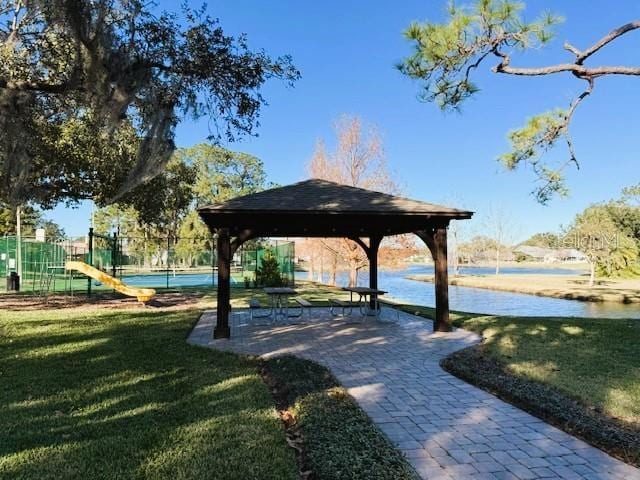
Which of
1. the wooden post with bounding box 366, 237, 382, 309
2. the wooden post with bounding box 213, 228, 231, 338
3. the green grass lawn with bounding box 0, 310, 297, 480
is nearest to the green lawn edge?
the green grass lawn with bounding box 0, 310, 297, 480

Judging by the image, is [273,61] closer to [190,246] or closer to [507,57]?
[507,57]

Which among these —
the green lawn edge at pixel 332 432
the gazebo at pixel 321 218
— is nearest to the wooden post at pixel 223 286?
the gazebo at pixel 321 218

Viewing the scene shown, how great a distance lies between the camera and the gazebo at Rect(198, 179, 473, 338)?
842 cm

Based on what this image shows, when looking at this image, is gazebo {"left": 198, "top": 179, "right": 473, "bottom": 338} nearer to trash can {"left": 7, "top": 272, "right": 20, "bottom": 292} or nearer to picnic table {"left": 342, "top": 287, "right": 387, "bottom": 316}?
picnic table {"left": 342, "top": 287, "right": 387, "bottom": 316}

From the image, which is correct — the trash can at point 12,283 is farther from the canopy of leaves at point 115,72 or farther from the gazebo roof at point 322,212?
the gazebo roof at point 322,212

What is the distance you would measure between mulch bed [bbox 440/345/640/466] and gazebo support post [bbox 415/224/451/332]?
2526mm

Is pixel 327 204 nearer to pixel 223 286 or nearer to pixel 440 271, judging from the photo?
pixel 223 286

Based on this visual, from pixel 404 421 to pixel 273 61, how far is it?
19.1 feet

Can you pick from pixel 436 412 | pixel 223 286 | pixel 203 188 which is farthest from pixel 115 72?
pixel 203 188

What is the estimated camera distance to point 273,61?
7605 millimetres

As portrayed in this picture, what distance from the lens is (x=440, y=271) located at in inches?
363

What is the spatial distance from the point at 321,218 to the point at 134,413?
18.1 feet

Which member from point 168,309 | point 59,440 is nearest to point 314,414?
point 59,440

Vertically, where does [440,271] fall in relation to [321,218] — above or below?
below
